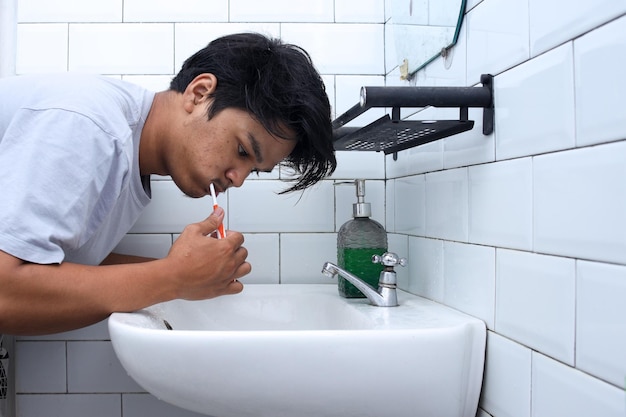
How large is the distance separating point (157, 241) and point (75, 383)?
371 millimetres

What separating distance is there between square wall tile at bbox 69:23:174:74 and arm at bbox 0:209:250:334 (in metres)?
0.57

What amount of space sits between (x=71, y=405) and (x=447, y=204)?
38.0 inches

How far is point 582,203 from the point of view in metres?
0.56

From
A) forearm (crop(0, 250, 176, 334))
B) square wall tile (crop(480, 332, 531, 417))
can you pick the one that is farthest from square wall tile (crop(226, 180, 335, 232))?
square wall tile (crop(480, 332, 531, 417))

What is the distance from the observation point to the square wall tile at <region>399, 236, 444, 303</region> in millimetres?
962

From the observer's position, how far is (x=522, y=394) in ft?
2.23

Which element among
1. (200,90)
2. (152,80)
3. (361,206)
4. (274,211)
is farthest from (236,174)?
(152,80)

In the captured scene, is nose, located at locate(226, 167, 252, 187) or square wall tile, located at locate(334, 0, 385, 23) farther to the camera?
square wall tile, located at locate(334, 0, 385, 23)

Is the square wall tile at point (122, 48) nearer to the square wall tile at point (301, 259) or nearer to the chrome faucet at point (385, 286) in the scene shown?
the square wall tile at point (301, 259)

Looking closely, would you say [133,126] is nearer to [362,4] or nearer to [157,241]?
[157,241]

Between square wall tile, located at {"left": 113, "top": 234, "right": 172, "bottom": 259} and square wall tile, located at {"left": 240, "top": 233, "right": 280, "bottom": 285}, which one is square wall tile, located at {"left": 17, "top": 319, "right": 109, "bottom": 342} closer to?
square wall tile, located at {"left": 113, "top": 234, "right": 172, "bottom": 259}

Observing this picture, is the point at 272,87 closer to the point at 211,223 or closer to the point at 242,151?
the point at 242,151

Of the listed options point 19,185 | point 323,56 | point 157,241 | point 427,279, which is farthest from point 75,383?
point 323,56

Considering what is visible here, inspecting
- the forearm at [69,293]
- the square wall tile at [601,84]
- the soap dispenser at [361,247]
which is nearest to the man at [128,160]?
the forearm at [69,293]
